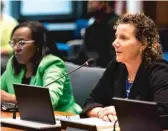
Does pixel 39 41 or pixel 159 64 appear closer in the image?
pixel 159 64

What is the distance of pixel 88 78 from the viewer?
4.11 m

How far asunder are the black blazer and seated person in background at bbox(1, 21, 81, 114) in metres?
0.33

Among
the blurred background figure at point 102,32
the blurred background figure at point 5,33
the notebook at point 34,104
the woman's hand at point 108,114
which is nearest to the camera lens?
the notebook at point 34,104

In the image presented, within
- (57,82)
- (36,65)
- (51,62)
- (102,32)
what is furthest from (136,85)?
(102,32)

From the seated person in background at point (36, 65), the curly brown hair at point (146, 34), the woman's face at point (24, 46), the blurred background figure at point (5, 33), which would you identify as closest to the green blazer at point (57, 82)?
the seated person in background at point (36, 65)

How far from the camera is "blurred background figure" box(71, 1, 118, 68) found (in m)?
5.97

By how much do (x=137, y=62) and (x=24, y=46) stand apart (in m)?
0.95

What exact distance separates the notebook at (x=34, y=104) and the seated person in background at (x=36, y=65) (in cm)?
76

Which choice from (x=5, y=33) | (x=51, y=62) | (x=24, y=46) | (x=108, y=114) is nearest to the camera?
(x=108, y=114)

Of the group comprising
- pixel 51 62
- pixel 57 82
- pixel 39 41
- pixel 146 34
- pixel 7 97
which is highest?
pixel 146 34

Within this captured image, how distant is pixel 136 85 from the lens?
3.34m

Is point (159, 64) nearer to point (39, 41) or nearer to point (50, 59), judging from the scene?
point (50, 59)

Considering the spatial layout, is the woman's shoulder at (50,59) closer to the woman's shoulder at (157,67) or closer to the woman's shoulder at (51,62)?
the woman's shoulder at (51,62)

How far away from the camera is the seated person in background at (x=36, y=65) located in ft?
12.7
